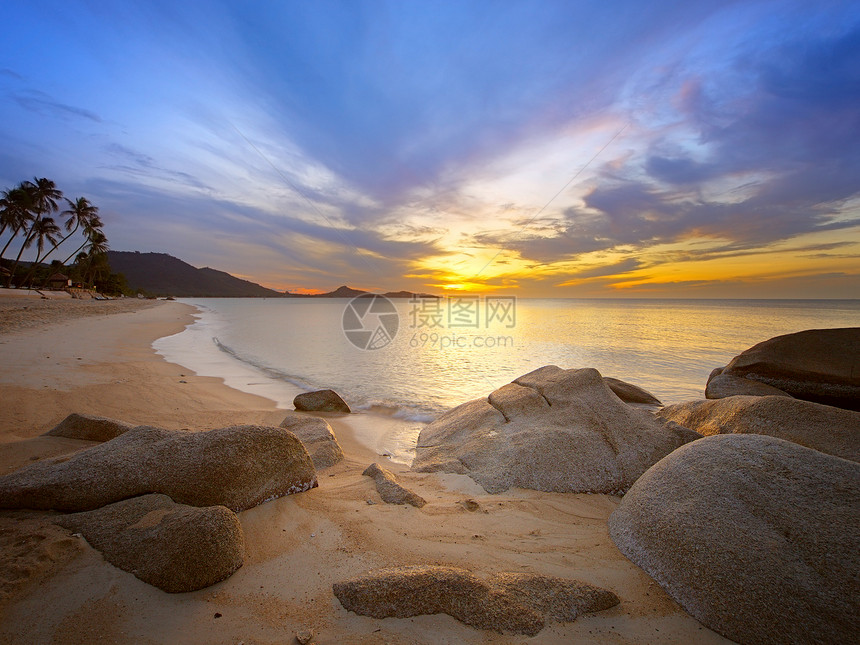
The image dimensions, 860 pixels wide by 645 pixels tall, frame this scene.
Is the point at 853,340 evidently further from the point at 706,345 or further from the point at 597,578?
the point at 706,345

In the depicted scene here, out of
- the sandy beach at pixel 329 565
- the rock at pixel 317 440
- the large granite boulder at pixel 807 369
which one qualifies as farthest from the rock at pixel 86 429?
the large granite boulder at pixel 807 369

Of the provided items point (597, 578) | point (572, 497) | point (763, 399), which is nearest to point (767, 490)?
point (597, 578)

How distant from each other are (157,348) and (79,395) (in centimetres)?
1105

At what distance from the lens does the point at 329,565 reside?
9.84ft

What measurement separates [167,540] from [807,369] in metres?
10.3

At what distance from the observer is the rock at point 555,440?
5061 mm

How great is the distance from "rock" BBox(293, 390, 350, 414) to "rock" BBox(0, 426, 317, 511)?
5.68m

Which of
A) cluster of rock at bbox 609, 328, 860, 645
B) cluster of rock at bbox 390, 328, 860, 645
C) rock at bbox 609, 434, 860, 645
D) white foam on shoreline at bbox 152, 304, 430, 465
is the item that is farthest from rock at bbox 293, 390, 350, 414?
rock at bbox 609, 434, 860, 645

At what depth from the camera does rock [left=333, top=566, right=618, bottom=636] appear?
8.00ft

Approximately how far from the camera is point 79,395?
786 centimetres

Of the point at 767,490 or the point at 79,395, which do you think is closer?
the point at 767,490

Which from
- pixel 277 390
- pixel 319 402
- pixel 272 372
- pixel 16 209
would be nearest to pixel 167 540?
pixel 319 402

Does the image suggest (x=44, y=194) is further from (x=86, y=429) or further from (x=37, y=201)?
(x=86, y=429)

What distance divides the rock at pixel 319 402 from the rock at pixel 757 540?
7499mm
